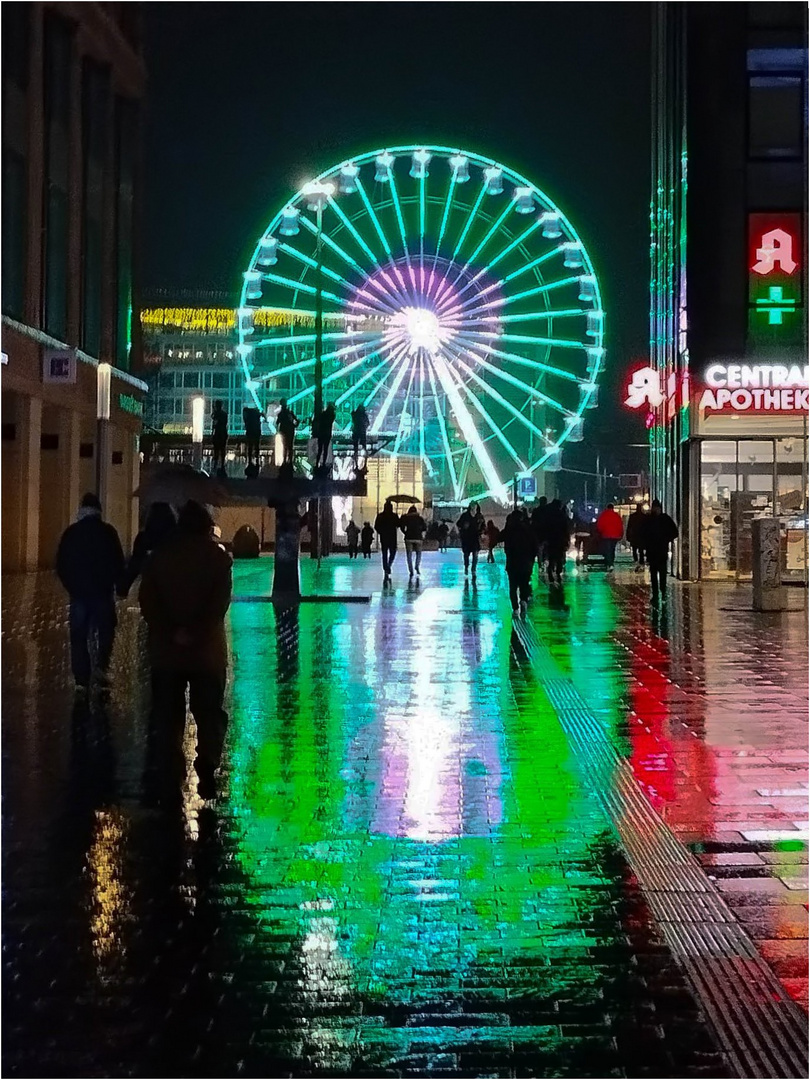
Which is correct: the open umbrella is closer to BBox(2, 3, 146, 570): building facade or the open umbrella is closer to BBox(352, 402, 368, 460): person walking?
BBox(352, 402, 368, 460): person walking

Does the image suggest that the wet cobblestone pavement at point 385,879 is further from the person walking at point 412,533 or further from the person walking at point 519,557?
the person walking at point 412,533

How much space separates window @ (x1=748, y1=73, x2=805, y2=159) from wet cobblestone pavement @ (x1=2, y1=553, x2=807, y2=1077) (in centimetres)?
1833

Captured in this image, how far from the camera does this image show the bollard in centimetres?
2027

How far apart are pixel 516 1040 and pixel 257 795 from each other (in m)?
3.60

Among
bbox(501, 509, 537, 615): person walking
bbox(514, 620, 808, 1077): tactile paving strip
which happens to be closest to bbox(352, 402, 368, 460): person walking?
bbox(501, 509, 537, 615): person walking

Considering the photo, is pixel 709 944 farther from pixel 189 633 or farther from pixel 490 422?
pixel 490 422

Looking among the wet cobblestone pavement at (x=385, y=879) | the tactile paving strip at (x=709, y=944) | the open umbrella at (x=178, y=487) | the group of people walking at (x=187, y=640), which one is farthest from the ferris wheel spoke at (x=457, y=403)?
the group of people walking at (x=187, y=640)

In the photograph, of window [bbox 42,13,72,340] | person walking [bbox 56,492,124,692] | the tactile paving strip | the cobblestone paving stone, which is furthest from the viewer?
window [bbox 42,13,72,340]

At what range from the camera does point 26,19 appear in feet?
107

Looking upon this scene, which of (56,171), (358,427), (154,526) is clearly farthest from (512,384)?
(154,526)

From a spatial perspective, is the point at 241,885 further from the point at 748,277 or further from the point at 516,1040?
the point at 748,277

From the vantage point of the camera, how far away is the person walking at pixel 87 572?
11.0 metres

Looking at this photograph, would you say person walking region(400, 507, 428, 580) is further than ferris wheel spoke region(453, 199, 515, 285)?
No

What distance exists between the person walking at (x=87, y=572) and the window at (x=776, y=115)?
20.7m
